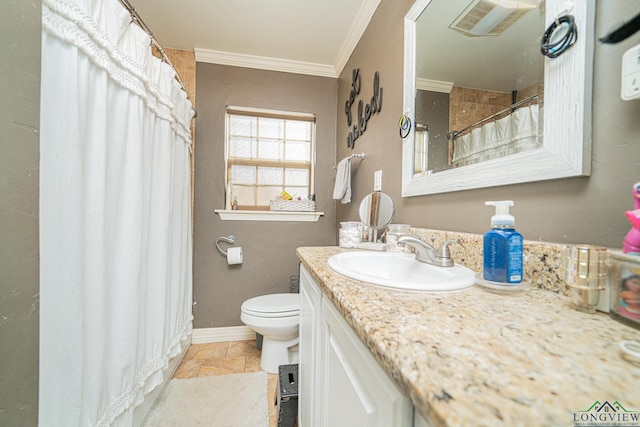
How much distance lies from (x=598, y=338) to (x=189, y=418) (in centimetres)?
165

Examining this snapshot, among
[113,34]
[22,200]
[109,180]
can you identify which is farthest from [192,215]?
[22,200]

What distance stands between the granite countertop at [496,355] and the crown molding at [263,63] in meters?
2.24

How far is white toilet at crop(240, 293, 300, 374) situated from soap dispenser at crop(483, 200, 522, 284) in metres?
1.26

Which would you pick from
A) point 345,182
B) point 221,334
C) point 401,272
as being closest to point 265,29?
point 345,182

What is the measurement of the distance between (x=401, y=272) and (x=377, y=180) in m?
0.70

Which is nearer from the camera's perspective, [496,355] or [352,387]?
[496,355]

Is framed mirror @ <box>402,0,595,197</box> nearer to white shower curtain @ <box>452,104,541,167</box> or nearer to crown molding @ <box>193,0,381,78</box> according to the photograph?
white shower curtain @ <box>452,104,541,167</box>

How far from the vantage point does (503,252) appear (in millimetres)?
524

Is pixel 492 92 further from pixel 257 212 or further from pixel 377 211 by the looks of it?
pixel 257 212

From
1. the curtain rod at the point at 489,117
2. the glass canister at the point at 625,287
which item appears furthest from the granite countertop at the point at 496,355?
the curtain rod at the point at 489,117

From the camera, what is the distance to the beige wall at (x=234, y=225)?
2.00 meters

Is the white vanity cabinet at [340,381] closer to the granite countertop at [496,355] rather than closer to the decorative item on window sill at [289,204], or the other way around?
the granite countertop at [496,355]

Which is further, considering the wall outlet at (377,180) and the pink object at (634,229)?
the wall outlet at (377,180)

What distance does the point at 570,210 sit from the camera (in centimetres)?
51
